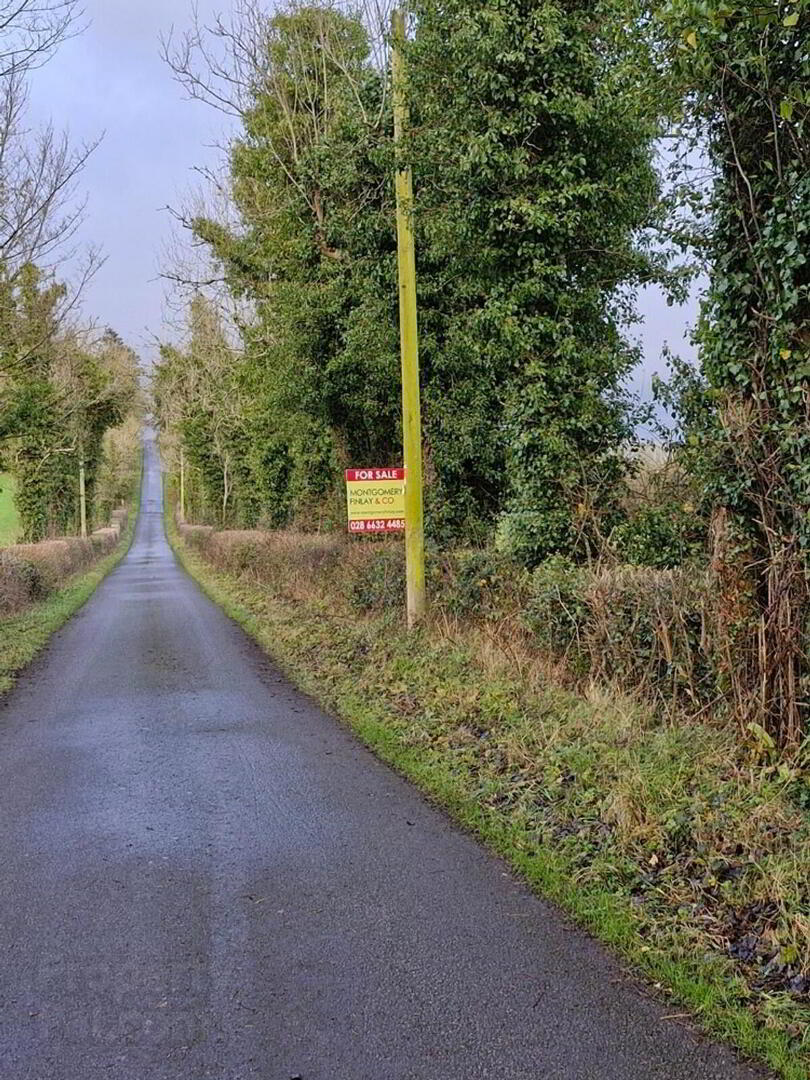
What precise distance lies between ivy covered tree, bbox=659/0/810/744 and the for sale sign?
534 cm

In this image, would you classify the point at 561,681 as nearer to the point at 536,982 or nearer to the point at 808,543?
the point at 808,543

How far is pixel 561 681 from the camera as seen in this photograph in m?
7.04

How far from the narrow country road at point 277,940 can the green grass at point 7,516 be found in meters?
26.2

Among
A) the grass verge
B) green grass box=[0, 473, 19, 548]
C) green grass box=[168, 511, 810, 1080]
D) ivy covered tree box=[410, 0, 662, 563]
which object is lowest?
the grass verge

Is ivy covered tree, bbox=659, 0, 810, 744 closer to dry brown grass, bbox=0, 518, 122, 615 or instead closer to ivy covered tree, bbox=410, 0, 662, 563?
ivy covered tree, bbox=410, 0, 662, 563

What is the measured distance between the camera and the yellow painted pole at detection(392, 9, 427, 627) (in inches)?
396

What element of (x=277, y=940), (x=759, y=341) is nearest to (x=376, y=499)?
(x=759, y=341)

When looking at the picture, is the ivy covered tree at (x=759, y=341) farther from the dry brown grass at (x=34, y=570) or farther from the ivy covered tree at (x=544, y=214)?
the dry brown grass at (x=34, y=570)

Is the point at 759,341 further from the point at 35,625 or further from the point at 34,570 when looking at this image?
the point at 34,570

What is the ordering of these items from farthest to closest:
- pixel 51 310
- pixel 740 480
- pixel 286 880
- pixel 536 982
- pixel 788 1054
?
pixel 51 310 → pixel 740 480 → pixel 286 880 → pixel 536 982 → pixel 788 1054

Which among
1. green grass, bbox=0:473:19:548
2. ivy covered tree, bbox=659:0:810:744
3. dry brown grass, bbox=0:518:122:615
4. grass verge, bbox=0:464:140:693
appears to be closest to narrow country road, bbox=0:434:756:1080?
ivy covered tree, bbox=659:0:810:744

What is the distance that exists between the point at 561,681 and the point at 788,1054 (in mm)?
4324

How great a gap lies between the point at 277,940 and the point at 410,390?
756 centimetres

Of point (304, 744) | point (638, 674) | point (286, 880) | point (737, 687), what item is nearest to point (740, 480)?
point (737, 687)
